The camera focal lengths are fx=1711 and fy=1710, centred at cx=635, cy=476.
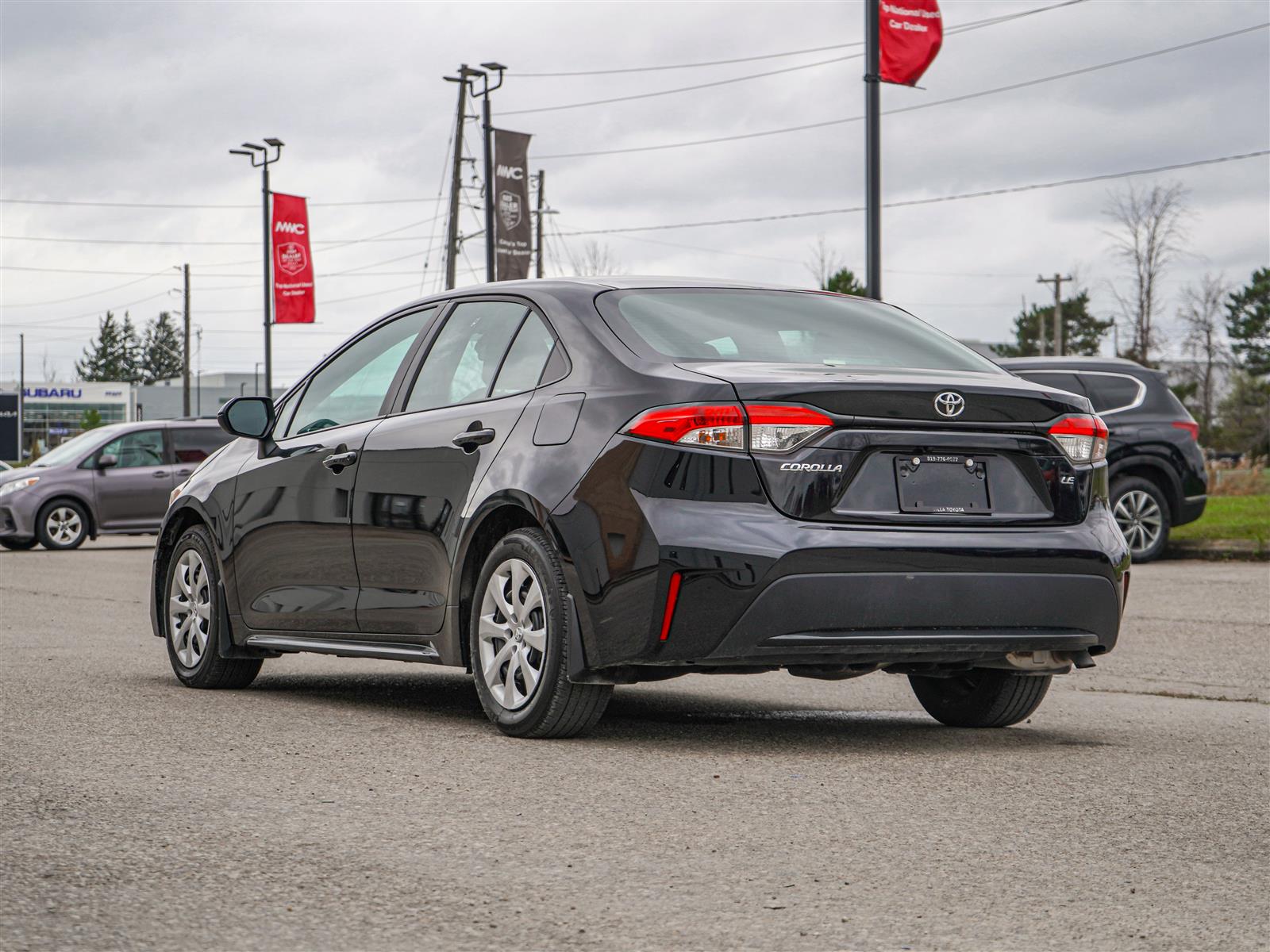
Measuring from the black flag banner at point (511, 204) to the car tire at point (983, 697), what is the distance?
24189mm

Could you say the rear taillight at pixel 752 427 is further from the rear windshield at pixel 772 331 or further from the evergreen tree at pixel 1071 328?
the evergreen tree at pixel 1071 328

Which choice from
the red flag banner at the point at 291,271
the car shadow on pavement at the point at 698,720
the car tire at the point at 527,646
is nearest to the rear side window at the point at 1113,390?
the car shadow on pavement at the point at 698,720

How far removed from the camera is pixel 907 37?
1725cm

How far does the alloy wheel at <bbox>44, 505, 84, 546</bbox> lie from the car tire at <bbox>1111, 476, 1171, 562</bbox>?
13284mm

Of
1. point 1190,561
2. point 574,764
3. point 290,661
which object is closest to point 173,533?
point 290,661

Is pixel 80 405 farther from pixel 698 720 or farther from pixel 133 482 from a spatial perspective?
pixel 698 720

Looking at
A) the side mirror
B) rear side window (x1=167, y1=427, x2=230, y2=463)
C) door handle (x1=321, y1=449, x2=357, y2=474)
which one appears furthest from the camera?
rear side window (x1=167, y1=427, x2=230, y2=463)

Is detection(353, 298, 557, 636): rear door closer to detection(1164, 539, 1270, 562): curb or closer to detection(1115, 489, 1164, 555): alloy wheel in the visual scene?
detection(1115, 489, 1164, 555): alloy wheel

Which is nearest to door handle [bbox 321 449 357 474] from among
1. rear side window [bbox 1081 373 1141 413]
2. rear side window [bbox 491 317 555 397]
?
rear side window [bbox 491 317 555 397]

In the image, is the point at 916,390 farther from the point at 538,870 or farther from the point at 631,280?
the point at 538,870

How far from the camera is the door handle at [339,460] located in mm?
6750

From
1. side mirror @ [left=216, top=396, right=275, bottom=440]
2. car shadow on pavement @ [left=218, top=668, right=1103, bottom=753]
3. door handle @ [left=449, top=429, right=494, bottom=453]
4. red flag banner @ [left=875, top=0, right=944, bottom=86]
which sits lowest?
car shadow on pavement @ [left=218, top=668, right=1103, bottom=753]

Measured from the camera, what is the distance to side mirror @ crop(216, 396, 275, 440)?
24.4 feet

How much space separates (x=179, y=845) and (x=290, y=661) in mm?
5255
